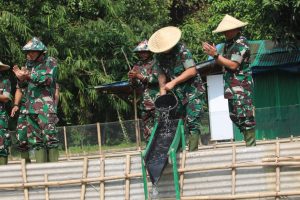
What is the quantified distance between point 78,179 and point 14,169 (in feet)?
2.30

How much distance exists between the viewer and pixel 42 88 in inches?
320

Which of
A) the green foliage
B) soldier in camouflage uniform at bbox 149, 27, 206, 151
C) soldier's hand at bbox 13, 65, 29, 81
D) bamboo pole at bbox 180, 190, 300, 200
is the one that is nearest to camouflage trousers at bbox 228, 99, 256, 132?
soldier in camouflage uniform at bbox 149, 27, 206, 151

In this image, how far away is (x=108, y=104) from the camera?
2194 cm

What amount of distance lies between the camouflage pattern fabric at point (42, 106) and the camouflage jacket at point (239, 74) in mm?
2047

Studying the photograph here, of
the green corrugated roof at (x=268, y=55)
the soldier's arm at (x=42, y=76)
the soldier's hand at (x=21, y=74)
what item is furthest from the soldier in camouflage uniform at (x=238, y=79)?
the green corrugated roof at (x=268, y=55)

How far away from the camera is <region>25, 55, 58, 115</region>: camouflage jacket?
8008mm

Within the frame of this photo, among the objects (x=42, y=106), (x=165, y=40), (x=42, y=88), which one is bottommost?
(x=42, y=106)

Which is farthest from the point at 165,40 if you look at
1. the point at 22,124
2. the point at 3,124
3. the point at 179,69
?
the point at 3,124

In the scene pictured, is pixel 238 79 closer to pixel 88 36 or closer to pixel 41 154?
pixel 41 154

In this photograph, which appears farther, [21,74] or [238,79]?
[21,74]

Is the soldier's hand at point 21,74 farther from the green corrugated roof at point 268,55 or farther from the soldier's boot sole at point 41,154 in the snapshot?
the green corrugated roof at point 268,55

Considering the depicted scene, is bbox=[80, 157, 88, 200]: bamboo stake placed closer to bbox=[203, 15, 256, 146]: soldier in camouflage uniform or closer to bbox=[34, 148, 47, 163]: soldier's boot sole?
bbox=[34, 148, 47, 163]: soldier's boot sole

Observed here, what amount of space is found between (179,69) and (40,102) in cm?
171

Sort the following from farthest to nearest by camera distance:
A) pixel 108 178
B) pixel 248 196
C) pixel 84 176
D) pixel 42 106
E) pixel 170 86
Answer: pixel 42 106, pixel 170 86, pixel 84 176, pixel 108 178, pixel 248 196
